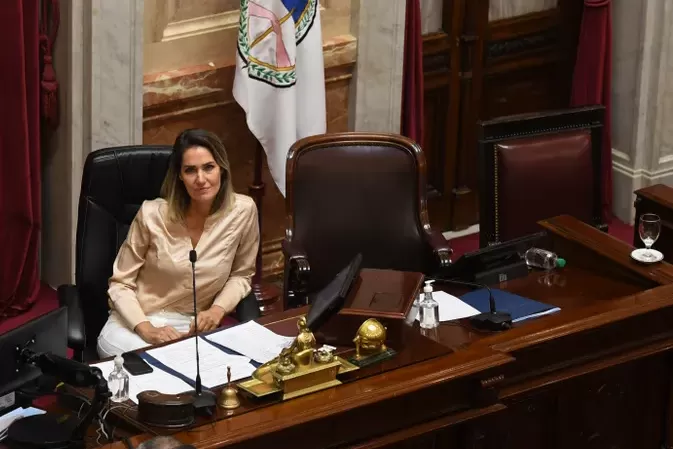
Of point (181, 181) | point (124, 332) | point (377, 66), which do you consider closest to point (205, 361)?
point (124, 332)

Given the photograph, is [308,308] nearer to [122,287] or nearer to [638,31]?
[122,287]

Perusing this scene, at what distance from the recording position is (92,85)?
17.6ft

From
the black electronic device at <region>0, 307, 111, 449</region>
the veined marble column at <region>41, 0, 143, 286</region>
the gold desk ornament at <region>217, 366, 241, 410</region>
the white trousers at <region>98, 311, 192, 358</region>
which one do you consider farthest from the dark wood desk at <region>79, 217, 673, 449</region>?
the veined marble column at <region>41, 0, 143, 286</region>

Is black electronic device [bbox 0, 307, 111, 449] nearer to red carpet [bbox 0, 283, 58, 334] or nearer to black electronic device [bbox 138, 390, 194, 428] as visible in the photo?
black electronic device [bbox 138, 390, 194, 428]

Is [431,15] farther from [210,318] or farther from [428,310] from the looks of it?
[428,310]

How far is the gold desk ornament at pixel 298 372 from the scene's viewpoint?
3.56 m

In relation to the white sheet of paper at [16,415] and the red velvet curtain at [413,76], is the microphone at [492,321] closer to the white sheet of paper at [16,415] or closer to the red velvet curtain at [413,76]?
the white sheet of paper at [16,415]

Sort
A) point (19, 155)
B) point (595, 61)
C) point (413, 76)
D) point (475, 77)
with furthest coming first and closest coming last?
1. point (595, 61)
2. point (475, 77)
3. point (413, 76)
4. point (19, 155)

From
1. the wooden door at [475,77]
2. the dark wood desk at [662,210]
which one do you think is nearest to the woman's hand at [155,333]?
the dark wood desk at [662,210]

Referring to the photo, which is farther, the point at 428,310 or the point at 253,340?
the point at 428,310

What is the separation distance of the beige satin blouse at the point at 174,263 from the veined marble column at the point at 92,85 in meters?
1.09

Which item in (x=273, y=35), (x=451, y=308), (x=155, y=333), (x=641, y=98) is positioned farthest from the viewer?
(x=641, y=98)

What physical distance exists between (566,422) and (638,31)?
3.23 metres

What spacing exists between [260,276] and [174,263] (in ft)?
5.40
